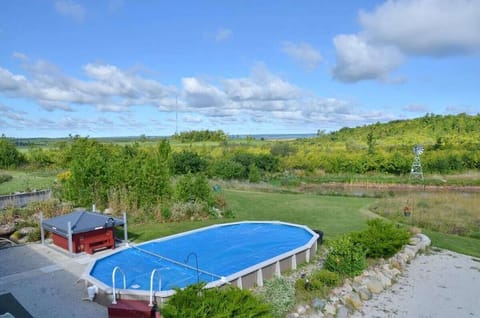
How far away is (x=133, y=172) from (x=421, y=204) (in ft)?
41.0

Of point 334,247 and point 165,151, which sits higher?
point 165,151

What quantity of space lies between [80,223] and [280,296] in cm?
544

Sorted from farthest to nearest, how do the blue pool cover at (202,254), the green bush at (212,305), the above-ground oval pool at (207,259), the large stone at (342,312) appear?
the blue pool cover at (202,254) → the above-ground oval pool at (207,259) → the large stone at (342,312) → the green bush at (212,305)

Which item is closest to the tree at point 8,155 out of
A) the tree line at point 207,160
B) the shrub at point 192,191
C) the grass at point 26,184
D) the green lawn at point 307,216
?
the tree line at point 207,160

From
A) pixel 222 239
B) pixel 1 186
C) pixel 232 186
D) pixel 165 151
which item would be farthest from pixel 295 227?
pixel 1 186

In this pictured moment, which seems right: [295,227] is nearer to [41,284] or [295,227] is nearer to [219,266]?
[219,266]

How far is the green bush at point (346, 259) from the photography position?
784 cm

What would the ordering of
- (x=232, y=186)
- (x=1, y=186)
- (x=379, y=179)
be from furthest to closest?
(x=379, y=179) < (x=232, y=186) < (x=1, y=186)

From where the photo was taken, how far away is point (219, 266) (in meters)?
8.38

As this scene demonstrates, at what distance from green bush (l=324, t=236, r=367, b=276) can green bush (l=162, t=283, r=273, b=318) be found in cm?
379

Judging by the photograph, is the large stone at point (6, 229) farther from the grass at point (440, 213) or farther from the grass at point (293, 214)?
the grass at point (440, 213)

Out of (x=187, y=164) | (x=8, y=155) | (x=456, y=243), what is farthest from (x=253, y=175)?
(x=8, y=155)

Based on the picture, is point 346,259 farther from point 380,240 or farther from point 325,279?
point 380,240

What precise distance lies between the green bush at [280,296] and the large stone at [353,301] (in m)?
1.09
